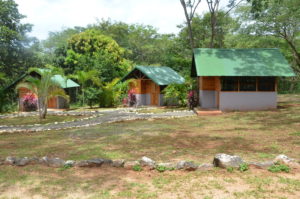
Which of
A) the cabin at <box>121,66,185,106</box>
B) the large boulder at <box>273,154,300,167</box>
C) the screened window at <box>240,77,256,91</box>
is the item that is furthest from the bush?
the cabin at <box>121,66,185,106</box>

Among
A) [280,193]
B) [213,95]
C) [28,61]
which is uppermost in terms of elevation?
[28,61]

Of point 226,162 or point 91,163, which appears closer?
point 226,162

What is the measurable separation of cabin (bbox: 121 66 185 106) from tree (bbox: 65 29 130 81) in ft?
15.5

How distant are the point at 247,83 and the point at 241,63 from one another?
139cm

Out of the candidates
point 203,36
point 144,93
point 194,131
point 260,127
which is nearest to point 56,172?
point 194,131

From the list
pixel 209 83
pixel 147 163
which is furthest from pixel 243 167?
pixel 209 83

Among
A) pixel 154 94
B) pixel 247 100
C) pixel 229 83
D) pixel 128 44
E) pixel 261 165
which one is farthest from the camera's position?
pixel 128 44

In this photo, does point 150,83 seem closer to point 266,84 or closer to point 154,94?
point 154,94

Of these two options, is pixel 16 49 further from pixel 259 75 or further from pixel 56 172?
pixel 56 172

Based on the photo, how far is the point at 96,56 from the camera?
Result: 2823cm

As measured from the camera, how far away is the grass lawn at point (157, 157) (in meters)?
4.59

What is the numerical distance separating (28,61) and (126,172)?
27.7m

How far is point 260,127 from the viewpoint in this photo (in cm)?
1106

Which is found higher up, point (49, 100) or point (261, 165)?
point (49, 100)
